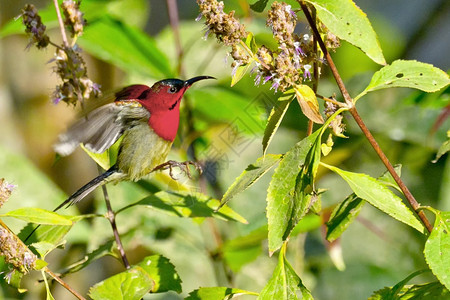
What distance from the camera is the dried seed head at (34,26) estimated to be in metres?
0.81

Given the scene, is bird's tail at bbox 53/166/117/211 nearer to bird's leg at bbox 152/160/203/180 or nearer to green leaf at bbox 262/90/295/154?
bird's leg at bbox 152/160/203/180

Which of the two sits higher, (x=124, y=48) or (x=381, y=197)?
(x=124, y=48)

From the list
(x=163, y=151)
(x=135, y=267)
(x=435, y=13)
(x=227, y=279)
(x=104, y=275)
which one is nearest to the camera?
(x=135, y=267)

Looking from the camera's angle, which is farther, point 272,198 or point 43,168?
point 43,168

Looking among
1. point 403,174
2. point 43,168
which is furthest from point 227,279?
point 43,168

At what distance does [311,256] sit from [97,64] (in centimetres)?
120

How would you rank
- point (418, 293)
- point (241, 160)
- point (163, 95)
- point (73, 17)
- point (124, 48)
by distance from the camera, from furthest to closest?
1. point (241, 160)
2. point (124, 48)
3. point (163, 95)
4. point (73, 17)
5. point (418, 293)

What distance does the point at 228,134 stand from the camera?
3.56 ft

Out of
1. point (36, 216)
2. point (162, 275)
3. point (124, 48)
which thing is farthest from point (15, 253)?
point (124, 48)

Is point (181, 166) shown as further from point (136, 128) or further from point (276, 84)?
point (276, 84)

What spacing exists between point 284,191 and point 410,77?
197mm

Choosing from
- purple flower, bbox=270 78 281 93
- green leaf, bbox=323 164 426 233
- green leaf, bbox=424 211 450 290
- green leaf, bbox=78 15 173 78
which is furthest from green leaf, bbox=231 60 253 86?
green leaf, bbox=78 15 173 78

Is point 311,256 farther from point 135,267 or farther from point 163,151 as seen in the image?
point 135,267

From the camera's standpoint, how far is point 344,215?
78 cm
